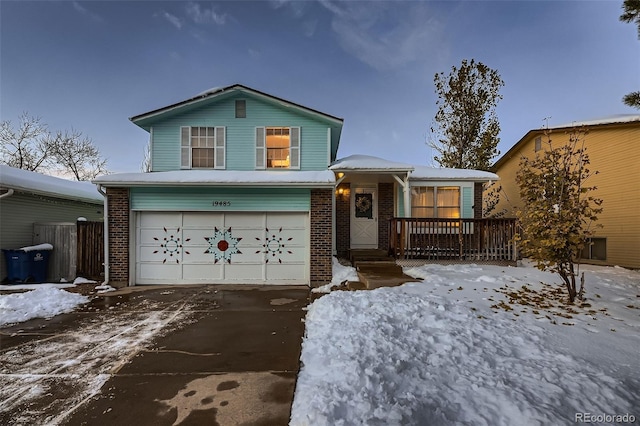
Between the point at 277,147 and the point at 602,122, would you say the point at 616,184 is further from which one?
the point at 277,147

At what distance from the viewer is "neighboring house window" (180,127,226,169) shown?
10.0 meters

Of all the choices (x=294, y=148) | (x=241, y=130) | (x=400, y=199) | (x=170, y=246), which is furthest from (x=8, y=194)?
(x=400, y=199)

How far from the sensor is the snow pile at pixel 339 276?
8019mm

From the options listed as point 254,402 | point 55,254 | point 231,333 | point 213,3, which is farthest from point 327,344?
point 213,3

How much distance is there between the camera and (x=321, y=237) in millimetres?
8703

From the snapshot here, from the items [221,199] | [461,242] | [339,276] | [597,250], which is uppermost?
[221,199]

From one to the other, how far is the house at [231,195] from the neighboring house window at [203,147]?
0.12ft

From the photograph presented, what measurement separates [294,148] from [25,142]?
26218 millimetres

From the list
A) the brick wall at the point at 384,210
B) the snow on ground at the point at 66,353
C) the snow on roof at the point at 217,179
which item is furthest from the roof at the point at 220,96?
the snow on ground at the point at 66,353

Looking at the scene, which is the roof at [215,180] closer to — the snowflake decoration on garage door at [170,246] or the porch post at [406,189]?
the snowflake decoration on garage door at [170,246]

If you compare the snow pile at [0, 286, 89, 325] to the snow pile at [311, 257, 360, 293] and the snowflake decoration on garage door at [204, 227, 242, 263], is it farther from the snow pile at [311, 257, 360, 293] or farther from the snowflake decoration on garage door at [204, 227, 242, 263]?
the snow pile at [311, 257, 360, 293]

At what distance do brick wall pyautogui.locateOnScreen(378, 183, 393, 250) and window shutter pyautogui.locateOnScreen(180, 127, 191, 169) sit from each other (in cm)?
739

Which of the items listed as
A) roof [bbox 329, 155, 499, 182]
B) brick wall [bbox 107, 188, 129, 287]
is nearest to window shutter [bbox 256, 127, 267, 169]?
roof [bbox 329, 155, 499, 182]

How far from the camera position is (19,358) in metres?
3.96
